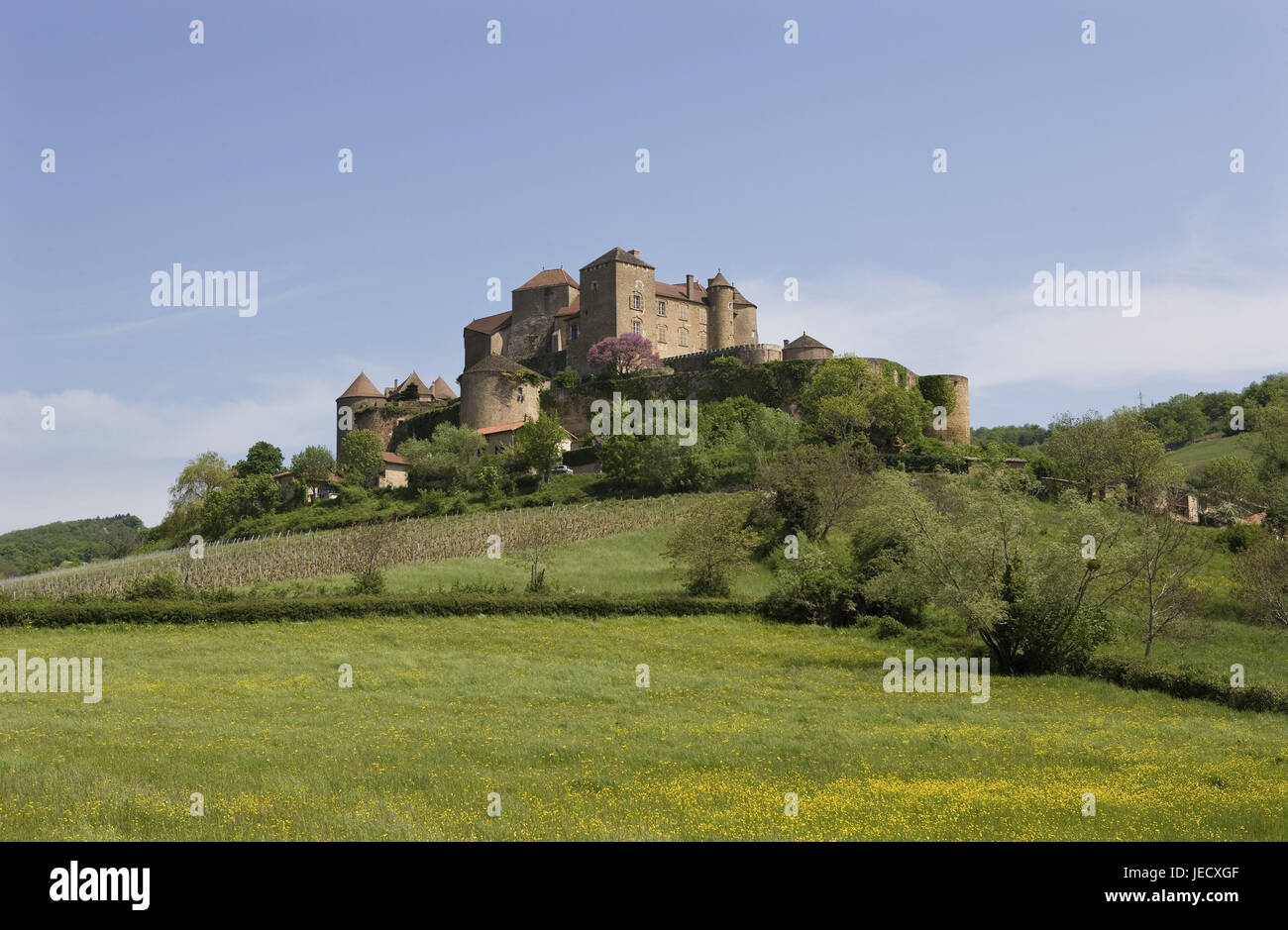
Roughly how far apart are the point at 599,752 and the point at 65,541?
152200mm

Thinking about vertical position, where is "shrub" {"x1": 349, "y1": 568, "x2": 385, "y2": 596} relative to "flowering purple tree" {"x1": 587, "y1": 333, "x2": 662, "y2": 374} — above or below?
below

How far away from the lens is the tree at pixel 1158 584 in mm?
33719

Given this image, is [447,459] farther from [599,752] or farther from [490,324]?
[599,752]

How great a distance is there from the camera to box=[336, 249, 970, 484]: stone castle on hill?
86.4 meters

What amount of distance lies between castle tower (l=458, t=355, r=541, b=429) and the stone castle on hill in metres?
0.07

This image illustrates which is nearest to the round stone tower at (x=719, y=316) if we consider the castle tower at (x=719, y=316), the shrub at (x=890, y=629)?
the castle tower at (x=719, y=316)

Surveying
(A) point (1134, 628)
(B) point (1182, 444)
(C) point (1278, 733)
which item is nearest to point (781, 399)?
(A) point (1134, 628)

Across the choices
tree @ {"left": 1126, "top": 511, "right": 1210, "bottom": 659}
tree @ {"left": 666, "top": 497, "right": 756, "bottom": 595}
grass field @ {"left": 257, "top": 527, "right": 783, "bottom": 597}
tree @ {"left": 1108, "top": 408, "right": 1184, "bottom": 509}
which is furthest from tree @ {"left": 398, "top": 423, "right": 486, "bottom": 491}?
tree @ {"left": 1126, "top": 511, "right": 1210, "bottom": 659}

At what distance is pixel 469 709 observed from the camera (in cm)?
2486

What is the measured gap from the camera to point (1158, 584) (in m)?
40.5

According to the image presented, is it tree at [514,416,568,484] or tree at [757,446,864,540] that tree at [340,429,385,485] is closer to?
tree at [514,416,568,484]

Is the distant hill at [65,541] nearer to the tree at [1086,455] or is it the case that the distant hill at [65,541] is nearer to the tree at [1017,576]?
the tree at [1086,455]

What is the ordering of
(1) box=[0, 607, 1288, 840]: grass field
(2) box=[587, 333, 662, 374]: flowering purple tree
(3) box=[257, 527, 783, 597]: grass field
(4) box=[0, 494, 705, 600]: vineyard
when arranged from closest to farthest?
(1) box=[0, 607, 1288, 840]: grass field, (3) box=[257, 527, 783, 597]: grass field, (4) box=[0, 494, 705, 600]: vineyard, (2) box=[587, 333, 662, 374]: flowering purple tree

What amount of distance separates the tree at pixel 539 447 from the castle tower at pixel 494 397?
1017 centimetres
